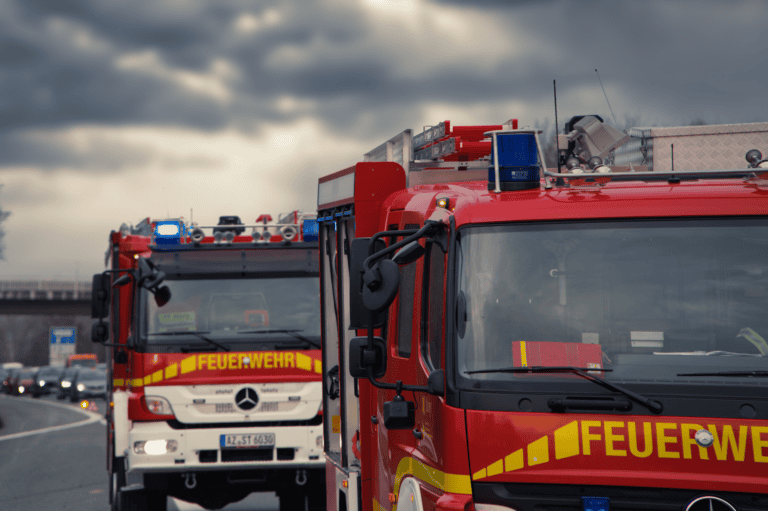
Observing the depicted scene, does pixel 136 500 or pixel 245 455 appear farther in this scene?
pixel 136 500

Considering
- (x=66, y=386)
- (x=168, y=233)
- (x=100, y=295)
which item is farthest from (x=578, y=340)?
(x=66, y=386)

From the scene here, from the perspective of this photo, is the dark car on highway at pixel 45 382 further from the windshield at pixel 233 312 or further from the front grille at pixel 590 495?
the front grille at pixel 590 495

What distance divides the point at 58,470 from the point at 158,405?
7.94 meters

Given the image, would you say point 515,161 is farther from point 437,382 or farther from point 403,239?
point 437,382

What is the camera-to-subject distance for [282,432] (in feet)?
31.3

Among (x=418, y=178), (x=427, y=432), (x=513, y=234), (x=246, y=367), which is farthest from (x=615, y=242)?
(x=246, y=367)

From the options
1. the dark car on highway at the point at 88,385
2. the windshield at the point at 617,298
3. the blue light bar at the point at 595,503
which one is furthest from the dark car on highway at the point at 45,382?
the blue light bar at the point at 595,503

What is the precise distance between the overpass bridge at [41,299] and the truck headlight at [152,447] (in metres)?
63.0

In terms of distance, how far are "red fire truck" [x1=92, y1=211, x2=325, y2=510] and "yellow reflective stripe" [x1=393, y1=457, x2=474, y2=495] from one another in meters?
4.78

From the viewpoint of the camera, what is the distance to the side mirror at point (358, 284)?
4.44 m

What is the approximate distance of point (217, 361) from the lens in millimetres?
9453

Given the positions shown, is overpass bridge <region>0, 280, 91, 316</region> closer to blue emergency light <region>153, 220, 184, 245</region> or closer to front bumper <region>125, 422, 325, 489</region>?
blue emergency light <region>153, 220, 184, 245</region>

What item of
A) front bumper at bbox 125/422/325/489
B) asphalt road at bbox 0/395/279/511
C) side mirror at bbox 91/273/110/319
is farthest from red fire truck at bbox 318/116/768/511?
asphalt road at bbox 0/395/279/511

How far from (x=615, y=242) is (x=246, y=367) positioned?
5.95m
